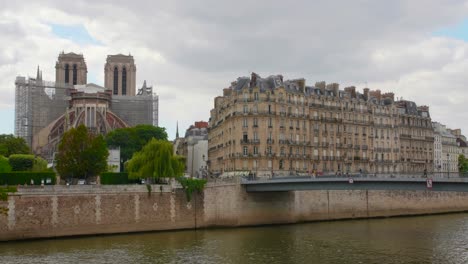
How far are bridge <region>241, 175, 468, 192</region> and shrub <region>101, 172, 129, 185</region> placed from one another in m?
11.3

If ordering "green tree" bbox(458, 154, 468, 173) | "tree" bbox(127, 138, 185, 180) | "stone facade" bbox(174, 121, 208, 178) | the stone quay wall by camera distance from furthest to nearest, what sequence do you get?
1. "green tree" bbox(458, 154, 468, 173)
2. "stone facade" bbox(174, 121, 208, 178)
3. "tree" bbox(127, 138, 185, 180)
4. the stone quay wall

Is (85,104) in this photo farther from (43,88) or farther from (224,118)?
(224,118)

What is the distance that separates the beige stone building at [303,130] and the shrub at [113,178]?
18854 mm

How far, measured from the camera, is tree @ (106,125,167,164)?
99.5 meters

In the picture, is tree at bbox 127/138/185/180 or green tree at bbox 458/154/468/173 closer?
tree at bbox 127/138/185/180

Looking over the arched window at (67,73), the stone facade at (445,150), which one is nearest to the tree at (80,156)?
the stone facade at (445,150)

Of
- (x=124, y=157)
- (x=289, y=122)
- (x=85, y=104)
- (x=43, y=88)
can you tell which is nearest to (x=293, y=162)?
(x=289, y=122)

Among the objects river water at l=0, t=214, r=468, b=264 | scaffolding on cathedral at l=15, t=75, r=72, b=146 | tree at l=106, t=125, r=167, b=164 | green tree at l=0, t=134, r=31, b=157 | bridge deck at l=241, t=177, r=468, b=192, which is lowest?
river water at l=0, t=214, r=468, b=264

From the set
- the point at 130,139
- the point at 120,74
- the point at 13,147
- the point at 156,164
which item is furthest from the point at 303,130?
the point at 120,74

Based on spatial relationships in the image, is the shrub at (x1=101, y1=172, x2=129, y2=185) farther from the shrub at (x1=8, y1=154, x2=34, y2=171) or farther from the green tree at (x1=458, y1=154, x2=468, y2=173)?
the green tree at (x1=458, y1=154, x2=468, y2=173)

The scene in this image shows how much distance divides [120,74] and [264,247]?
112023 mm

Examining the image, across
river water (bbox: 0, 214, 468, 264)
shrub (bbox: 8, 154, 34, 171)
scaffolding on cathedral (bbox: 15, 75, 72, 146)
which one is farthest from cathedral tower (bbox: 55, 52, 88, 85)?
river water (bbox: 0, 214, 468, 264)

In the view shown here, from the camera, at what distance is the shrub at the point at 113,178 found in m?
Result: 54.2

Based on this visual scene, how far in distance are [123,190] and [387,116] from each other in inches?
1956
